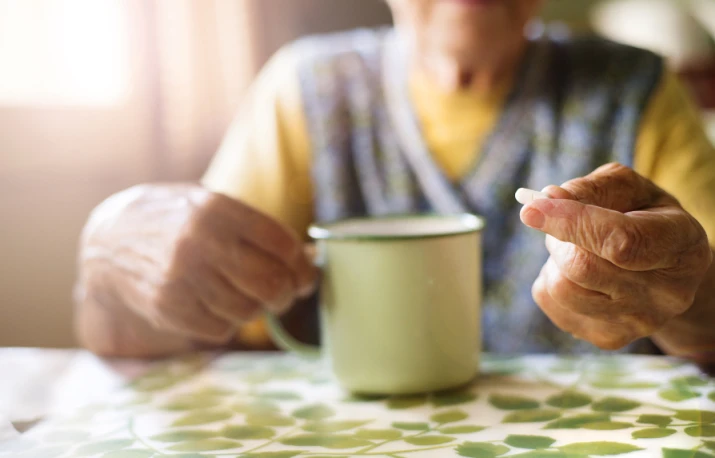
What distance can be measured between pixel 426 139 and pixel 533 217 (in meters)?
0.54

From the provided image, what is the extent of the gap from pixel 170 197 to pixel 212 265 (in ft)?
0.33

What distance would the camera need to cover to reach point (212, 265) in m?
0.56

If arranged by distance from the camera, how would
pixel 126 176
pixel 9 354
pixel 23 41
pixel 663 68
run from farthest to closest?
pixel 126 176 → pixel 23 41 → pixel 663 68 → pixel 9 354

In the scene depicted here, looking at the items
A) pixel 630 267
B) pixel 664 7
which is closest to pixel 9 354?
pixel 630 267

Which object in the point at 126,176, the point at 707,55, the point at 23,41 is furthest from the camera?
the point at 707,55

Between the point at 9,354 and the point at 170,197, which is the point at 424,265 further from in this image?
the point at 9,354

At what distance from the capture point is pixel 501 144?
87 centimetres

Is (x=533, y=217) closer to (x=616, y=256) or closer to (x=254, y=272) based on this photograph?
(x=616, y=256)

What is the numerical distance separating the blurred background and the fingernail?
1037 mm

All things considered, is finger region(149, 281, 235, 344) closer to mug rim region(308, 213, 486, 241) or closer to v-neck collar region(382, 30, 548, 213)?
mug rim region(308, 213, 486, 241)

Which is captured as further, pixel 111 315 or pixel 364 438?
pixel 111 315

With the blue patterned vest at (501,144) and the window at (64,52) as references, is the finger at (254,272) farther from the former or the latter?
the window at (64,52)

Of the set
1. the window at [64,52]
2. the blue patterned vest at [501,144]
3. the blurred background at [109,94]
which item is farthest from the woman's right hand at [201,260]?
the window at [64,52]

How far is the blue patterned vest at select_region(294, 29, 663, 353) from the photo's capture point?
853 mm
